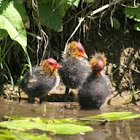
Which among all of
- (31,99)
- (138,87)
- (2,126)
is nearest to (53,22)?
(31,99)

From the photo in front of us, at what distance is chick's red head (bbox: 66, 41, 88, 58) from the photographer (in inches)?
223

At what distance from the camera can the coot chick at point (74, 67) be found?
562 centimetres

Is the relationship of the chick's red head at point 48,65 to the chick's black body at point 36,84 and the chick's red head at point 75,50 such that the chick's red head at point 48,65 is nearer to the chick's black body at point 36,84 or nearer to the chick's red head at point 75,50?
the chick's black body at point 36,84

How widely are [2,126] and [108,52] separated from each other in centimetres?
309

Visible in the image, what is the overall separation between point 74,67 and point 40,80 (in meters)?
0.42

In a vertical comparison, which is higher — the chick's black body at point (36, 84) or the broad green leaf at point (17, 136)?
the chick's black body at point (36, 84)

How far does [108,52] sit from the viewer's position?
630 cm

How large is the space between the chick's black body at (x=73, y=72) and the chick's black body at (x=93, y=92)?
0.78ft

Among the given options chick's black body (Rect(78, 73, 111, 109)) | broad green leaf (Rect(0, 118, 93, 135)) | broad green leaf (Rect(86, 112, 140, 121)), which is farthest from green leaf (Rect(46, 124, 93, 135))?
chick's black body (Rect(78, 73, 111, 109))

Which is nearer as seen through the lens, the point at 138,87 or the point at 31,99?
the point at 31,99

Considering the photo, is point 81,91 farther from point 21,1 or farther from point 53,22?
point 21,1

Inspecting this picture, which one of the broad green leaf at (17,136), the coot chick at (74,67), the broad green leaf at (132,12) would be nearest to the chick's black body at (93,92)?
the coot chick at (74,67)

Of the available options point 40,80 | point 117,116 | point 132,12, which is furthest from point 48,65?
point 117,116

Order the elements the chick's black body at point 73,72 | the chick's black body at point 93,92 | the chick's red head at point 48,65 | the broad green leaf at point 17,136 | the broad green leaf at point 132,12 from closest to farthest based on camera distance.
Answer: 1. the broad green leaf at point 17,136
2. the chick's black body at point 93,92
3. the chick's red head at point 48,65
4. the chick's black body at point 73,72
5. the broad green leaf at point 132,12
